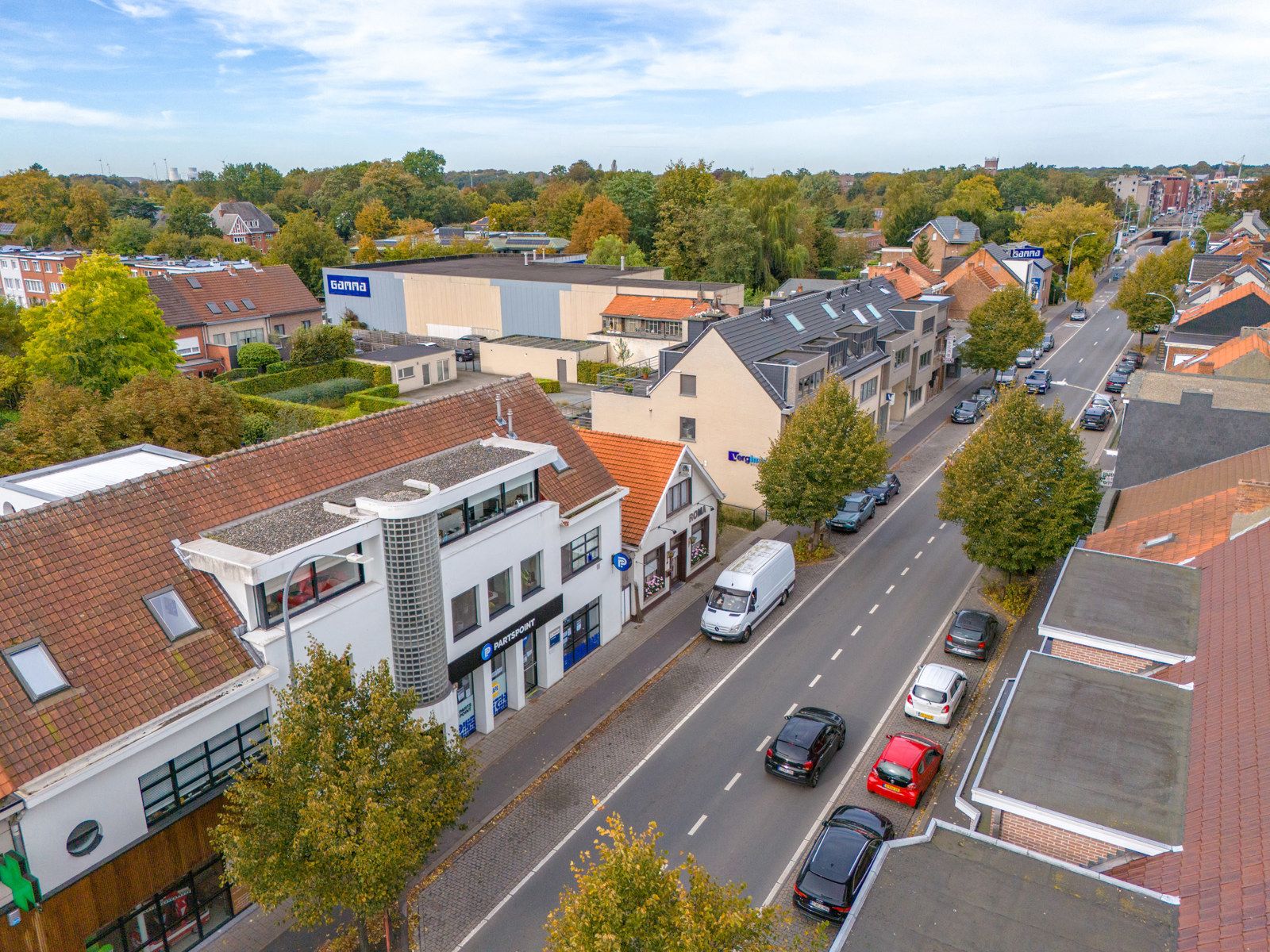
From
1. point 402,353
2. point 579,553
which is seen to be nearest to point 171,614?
point 579,553

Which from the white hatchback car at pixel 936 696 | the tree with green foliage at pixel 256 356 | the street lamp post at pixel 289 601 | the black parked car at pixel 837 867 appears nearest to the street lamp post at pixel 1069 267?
the tree with green foliage at pixel 256 356

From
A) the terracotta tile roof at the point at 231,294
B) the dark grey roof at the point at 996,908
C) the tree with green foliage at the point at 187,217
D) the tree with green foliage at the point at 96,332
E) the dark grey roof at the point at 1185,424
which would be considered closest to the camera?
the dark grey roof at the point at 996,908

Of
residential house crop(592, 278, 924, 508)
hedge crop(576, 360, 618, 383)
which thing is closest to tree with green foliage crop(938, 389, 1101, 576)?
residential house crop(592, 278, 924, 508)

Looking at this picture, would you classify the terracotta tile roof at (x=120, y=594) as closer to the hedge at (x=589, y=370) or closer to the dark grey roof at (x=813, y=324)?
the dark grey roof at (x=813, y=324)

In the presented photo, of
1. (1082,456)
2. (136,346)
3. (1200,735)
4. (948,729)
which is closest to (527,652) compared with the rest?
(948,729)

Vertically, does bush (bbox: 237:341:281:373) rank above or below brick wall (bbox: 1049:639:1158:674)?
above

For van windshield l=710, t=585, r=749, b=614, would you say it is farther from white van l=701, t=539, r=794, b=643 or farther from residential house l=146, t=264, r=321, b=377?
residential house l=146, t=264, r=321, b=377
